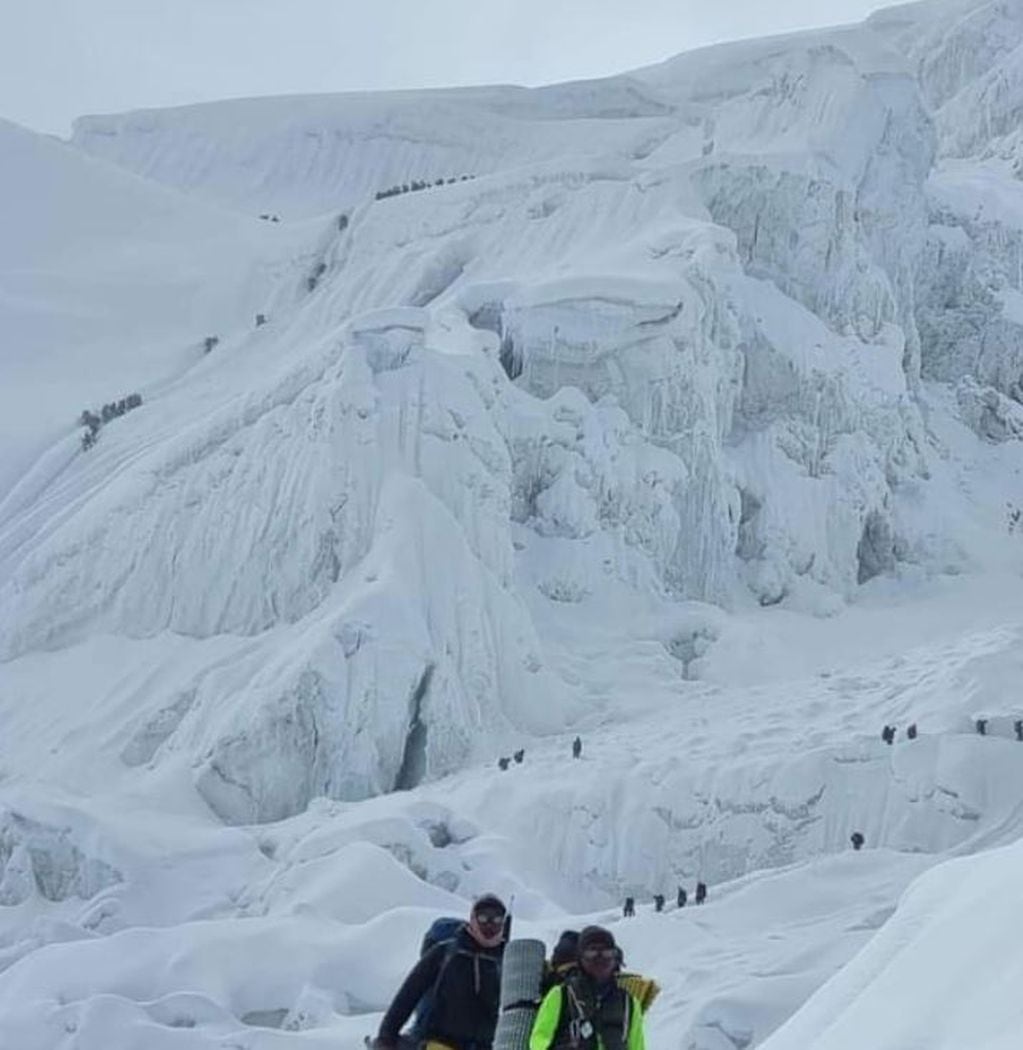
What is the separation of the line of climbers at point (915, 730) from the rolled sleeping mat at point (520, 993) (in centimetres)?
1727

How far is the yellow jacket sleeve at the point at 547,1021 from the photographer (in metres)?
5.13

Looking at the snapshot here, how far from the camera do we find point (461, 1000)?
5.83 meters

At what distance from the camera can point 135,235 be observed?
54750 millimetres

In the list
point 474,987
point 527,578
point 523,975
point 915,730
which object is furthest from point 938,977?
point 527,578

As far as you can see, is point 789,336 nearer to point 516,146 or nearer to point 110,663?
point 110,663

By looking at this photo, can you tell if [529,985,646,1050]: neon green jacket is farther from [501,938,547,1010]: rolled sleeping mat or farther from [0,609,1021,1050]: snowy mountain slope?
[0,609,1021,1050]: snowy mountain slope

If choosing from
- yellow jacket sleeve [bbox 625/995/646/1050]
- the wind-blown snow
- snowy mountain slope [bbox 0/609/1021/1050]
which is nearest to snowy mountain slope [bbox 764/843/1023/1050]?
the wind-blown snow

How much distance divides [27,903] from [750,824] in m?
9.34

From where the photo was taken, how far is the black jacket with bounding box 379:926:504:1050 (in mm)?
5828

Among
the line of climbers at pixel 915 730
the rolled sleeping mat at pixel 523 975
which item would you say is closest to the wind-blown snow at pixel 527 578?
the line of climbers at pixel 915 730

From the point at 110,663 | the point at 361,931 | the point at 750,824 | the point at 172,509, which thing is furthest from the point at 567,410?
the point at 361,931

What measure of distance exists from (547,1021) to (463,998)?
73 cm

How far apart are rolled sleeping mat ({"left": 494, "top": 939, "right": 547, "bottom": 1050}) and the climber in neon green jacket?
0.25 ft

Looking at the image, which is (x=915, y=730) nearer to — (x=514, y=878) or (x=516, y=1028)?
(x=514, y=878)
